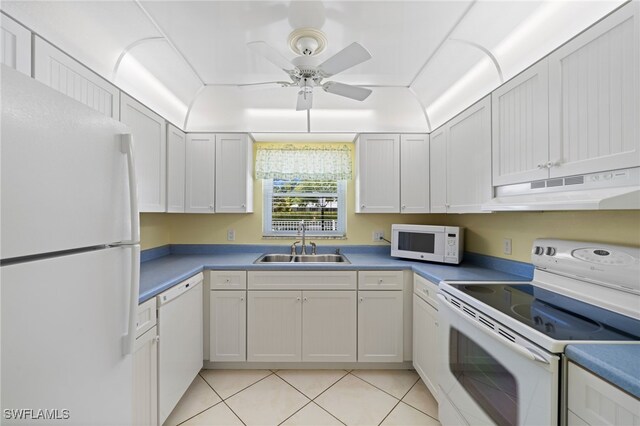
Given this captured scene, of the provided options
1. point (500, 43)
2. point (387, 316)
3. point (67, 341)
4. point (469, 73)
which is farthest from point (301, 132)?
point (67, 341)

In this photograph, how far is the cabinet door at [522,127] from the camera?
1.29 meters

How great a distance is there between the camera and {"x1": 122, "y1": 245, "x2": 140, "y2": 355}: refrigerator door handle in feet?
2.92

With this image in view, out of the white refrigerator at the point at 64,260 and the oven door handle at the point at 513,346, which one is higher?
the white refrigerator at the point at 64,260

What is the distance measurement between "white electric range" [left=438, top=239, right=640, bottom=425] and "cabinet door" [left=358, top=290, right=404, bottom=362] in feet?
1.93

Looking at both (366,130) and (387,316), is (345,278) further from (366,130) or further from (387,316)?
(366,130)

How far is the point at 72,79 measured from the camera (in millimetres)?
1249

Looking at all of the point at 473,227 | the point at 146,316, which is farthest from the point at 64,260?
the point at 473,227

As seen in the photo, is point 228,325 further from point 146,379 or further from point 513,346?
point 513,346

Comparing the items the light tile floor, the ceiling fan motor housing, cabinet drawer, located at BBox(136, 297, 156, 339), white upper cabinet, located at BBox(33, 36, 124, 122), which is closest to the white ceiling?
the ceiling fan motor housing

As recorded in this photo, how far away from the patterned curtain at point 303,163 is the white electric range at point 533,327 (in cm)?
168

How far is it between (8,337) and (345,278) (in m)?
1.88

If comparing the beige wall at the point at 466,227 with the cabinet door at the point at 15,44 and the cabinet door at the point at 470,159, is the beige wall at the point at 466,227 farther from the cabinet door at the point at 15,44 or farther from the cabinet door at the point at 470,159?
the cabinet door at the point at 15,44

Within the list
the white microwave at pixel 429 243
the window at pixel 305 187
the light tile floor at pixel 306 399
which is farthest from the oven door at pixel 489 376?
the window at pixel 305 187

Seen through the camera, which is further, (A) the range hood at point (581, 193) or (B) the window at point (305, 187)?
(B) the window at point (305, 187)
